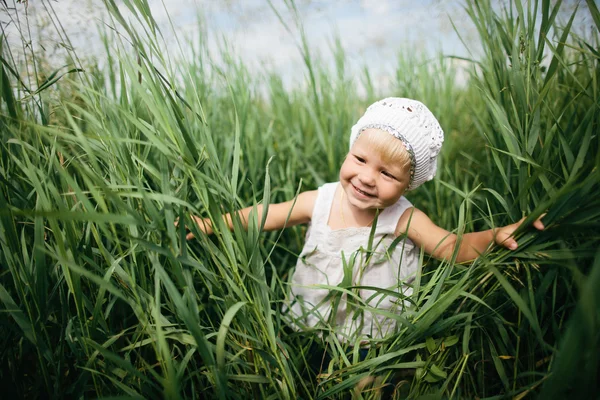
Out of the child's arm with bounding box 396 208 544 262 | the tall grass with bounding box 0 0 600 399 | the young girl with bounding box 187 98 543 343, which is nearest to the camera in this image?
the tall grass with bounding box 0 0 600 399

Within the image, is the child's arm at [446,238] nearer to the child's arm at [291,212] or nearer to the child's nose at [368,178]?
the child's nose at [368,178]

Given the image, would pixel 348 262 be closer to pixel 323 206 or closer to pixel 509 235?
pixel 323 206

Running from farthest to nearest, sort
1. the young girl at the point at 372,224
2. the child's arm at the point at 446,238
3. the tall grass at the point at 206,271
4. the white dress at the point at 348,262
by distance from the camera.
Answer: the white dress at the point at 348,262 → the young girl at the point at 372,224 → the child's arm at the point at 446,238 → the tall grass at the point at 206,271

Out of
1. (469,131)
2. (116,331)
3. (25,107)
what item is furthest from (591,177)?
(469,131)

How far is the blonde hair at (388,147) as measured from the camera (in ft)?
3.61

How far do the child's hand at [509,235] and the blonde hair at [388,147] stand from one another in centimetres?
32

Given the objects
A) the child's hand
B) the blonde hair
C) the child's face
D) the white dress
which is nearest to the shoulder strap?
the white dress

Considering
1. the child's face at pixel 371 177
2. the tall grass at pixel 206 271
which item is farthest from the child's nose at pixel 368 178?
the tall grass at pixel 206 271

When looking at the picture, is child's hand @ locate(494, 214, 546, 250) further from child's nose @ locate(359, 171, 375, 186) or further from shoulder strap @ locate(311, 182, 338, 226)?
shoulder strap @ locate(311, 182, 338, 226)

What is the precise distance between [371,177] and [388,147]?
10 centimetres

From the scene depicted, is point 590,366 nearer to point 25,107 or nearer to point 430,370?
point 430,370

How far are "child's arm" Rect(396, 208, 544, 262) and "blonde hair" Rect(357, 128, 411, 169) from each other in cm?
15

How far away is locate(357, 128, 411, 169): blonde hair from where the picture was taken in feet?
3.61

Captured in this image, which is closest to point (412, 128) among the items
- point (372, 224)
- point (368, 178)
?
point (368, 178)
